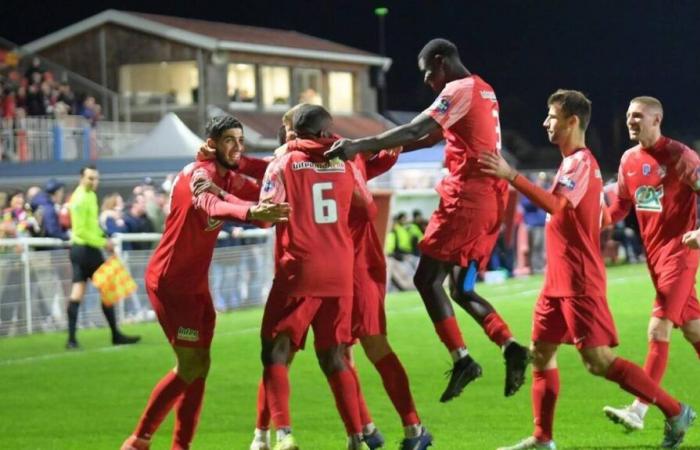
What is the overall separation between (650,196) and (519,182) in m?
2.14

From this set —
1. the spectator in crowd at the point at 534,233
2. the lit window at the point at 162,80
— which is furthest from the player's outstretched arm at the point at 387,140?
the lit window at the point at 162,80

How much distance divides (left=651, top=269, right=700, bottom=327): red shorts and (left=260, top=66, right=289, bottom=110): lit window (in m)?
39.7

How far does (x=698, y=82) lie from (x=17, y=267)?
66.4 metres

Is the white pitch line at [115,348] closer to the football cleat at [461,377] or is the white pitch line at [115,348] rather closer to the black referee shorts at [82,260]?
the black referee shorts at [82,260]

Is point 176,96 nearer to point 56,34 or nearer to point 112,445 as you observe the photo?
point 56,34

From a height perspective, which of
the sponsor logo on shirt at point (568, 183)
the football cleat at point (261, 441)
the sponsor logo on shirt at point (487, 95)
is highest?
the sponsor logo on shirt at point (487, 95)

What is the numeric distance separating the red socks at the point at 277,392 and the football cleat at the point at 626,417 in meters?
2.46

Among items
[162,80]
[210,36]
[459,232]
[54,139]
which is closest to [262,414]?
[459,232]

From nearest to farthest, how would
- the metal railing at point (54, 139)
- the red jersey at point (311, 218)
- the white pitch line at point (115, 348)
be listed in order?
the red jersey at point (311, 218) → the white pitch line at point (115, 348) → the metal railing at point (54, 139)

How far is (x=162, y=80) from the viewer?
156 feet

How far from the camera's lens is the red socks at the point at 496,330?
908 centimetres

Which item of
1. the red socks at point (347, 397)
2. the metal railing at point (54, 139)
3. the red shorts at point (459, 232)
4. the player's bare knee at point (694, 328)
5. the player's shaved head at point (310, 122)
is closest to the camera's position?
the player's shaved head at point (310, 122)

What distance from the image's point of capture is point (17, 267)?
1853 cm

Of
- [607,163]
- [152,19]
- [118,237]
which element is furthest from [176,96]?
[607,163]
